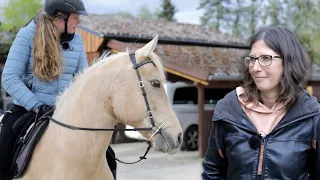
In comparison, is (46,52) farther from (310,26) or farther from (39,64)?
(310,26)

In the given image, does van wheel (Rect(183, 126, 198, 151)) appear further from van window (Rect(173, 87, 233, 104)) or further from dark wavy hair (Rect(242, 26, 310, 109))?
dark wavy hair (Rect(242, 26, 310, 109))

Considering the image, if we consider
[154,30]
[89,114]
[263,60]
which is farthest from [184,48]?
[263,60]

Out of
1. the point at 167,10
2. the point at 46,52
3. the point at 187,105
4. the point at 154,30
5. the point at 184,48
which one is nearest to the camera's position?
the point at 46,52

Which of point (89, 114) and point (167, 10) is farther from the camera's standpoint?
point (167, 10)

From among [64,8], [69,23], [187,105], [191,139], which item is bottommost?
[191,139]

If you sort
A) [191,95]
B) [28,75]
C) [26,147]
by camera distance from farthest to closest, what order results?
[191,95]
[28,75]
[26,147]

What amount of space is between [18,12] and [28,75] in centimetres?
2075

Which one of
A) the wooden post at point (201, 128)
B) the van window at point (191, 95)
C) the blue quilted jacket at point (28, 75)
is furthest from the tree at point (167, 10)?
the blue quilted jacket at point (28, 75)

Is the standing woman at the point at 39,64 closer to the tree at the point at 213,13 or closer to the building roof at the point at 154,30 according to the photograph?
the building roof at the point at 154,30

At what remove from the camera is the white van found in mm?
14492

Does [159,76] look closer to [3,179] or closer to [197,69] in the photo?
[3,179]

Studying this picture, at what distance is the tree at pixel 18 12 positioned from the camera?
877 inches

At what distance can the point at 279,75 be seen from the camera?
7.11ft

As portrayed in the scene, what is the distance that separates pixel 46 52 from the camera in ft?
11.8
